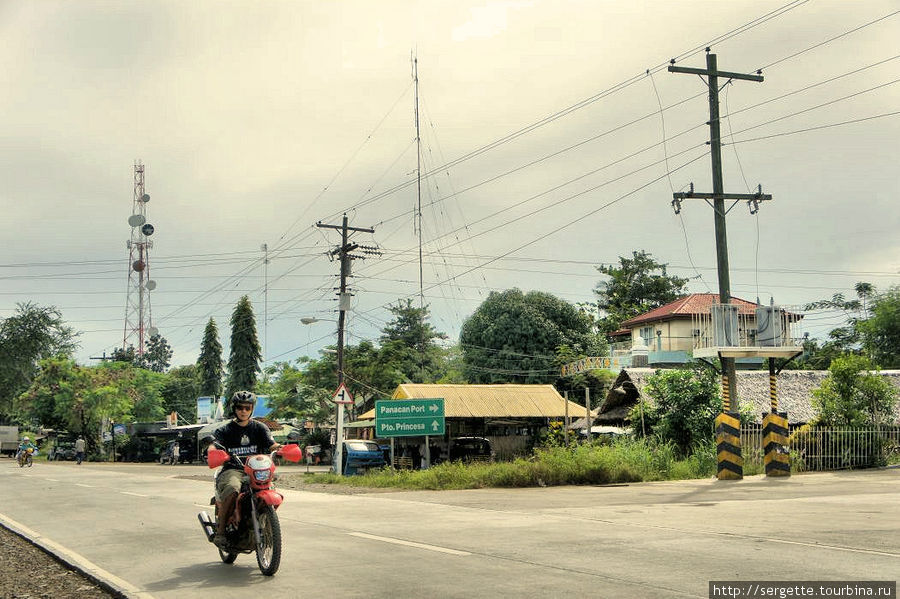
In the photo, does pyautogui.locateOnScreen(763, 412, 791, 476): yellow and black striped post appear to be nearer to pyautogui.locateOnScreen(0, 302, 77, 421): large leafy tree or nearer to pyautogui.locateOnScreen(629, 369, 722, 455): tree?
pyautogui.locateOnScreen(629, 369, 722, 455): tree

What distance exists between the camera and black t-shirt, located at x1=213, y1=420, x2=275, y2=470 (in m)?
9.02

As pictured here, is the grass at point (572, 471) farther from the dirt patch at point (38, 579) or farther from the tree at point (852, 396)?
the dirt patch at point (38, 579)

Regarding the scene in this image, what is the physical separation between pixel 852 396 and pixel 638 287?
169 ft

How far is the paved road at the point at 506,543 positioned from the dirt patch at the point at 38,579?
278mm

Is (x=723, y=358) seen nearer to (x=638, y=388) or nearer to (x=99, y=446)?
(x=638, y=388)

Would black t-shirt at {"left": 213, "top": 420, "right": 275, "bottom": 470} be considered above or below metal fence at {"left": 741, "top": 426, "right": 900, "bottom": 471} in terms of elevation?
above

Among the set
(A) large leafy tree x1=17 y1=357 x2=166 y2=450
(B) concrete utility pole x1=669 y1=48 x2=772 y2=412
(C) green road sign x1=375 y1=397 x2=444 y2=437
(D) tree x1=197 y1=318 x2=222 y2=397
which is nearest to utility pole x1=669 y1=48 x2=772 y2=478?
(B) concrete utility pole x1=669 y1=48 x2=772 y2=412

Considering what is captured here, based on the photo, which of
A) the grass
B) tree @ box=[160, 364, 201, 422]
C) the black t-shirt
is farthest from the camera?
tree @ box=[160, 364, 201, 422]

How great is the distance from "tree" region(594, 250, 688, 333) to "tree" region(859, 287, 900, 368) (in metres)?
21.0

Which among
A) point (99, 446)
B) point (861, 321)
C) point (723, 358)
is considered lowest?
point (99, 446)

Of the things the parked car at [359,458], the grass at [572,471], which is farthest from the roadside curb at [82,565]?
the parked car at [359,458]

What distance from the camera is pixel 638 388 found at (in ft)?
113

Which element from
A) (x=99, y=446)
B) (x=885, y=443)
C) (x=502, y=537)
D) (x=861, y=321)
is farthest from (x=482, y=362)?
(x=502, y=537)

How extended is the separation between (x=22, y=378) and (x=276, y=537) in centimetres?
7674
